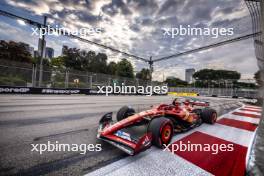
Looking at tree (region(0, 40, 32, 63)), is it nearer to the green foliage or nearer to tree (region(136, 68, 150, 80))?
tree (region(136, 68, 150, 80))

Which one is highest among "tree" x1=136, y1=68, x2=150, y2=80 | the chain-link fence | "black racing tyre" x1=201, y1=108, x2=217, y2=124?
"tree" x1=136, y1=68, x2=150, y2=80

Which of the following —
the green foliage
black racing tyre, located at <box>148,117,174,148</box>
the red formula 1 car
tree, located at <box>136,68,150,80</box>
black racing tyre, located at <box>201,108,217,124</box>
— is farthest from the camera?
the green foliage

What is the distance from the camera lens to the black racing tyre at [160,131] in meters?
2.38

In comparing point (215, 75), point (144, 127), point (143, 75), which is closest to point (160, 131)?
point (144, 127)

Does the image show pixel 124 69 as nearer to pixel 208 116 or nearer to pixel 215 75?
pixel 208 116

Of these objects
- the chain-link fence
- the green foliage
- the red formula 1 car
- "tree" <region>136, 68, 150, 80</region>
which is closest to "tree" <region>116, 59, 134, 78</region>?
"tree" <region>136, 68, 150, 80</region>

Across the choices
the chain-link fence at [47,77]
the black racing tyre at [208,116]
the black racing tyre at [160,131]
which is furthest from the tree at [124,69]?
the black racing tyre at [160,131]

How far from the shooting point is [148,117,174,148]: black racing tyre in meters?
2.38

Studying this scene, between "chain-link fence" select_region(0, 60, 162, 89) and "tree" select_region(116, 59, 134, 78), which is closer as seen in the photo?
"chain-link fence" select_region(0, 60, 162, 89)

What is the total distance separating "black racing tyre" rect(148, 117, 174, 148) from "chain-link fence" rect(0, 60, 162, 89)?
14.7m

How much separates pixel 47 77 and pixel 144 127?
15161 millimetres

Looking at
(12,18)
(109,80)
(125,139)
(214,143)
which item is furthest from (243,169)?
(109,80)

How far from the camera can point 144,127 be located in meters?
3.31

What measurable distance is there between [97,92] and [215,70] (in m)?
86.7
